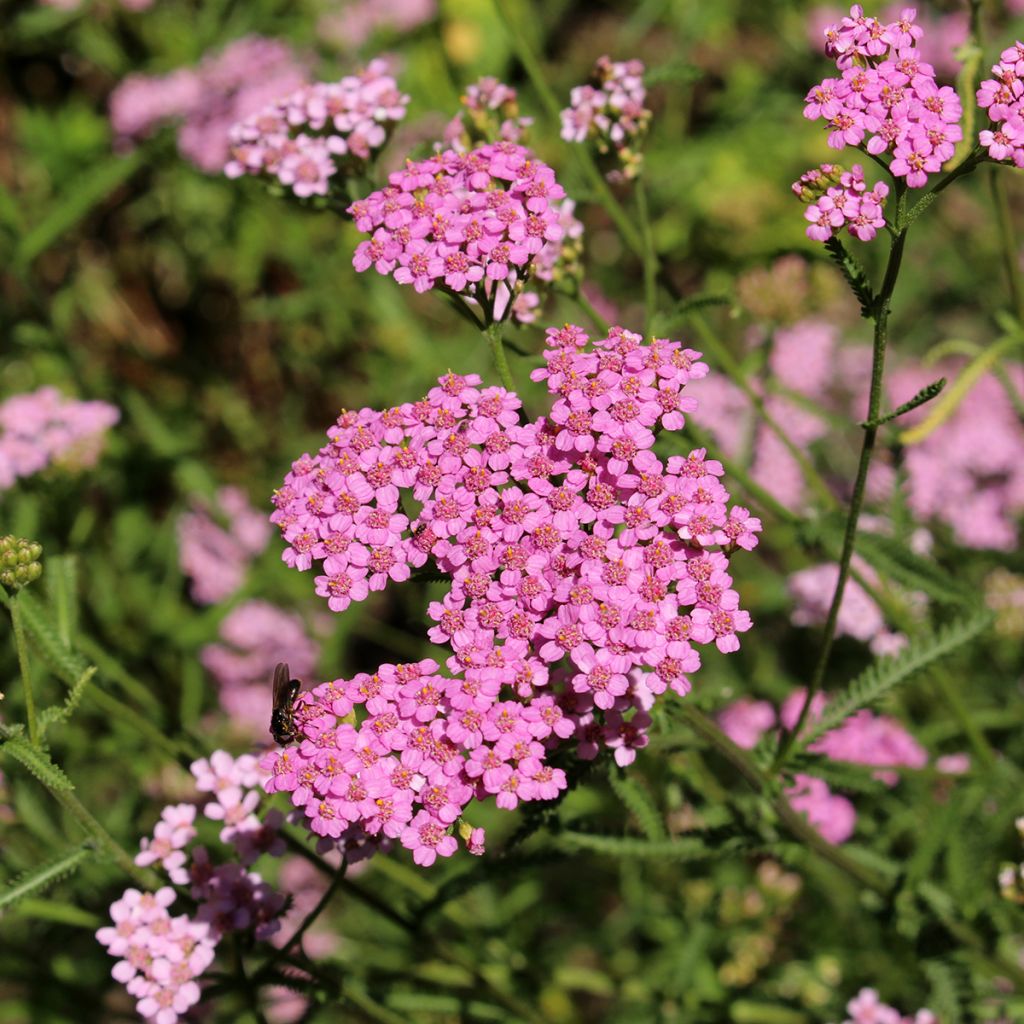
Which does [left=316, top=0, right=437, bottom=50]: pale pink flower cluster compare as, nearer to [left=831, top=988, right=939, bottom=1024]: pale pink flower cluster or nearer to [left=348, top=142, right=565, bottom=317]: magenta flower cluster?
[left=348, top=142, right=565, bottom=317]: magenta flower cluster

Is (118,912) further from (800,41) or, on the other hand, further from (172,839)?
(800,41)

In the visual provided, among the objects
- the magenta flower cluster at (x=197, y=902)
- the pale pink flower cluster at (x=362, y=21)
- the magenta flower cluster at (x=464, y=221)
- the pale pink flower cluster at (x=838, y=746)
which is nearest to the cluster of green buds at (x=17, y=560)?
the magenta flower cluster at (x=197, y=902)

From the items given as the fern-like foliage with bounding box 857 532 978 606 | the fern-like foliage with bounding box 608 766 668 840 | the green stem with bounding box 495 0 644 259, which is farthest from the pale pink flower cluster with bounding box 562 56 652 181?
the fern-like foliage with bounding box 608 766 668 840

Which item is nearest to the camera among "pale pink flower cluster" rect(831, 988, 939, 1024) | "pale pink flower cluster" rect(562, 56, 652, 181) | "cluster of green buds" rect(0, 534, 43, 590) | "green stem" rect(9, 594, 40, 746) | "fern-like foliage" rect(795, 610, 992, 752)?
"green stem" rect(9, 594, 40, 746)

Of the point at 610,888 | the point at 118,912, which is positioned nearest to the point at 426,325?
the point at 610,888

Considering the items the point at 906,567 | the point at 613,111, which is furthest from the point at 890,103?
the point at 906,567

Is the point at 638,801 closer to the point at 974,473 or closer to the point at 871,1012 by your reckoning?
the point at 871,1012
